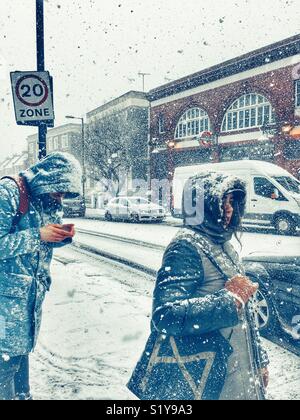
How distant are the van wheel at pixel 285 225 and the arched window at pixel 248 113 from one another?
7991mm

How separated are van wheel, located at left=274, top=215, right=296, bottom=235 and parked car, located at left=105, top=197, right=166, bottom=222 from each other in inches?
228

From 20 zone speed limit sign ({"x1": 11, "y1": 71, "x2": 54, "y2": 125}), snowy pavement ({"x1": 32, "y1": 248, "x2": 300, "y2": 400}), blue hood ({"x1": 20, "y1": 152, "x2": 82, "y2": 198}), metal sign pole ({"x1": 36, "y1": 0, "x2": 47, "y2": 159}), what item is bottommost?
snowy pavement ({"x1": 32, "y1": 248, "x2": 300, "y2": 400})

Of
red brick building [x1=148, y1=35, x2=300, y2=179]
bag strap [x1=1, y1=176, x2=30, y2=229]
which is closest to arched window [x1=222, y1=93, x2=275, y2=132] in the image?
red brick building [x1=148, y1=35, x2=300, y2=179]

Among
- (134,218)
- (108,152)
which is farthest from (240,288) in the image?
(108,152)

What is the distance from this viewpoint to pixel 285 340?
393 cm

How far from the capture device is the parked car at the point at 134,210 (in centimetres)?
1702

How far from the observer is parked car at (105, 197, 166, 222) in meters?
17.0

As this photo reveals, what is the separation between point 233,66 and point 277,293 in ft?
57.9

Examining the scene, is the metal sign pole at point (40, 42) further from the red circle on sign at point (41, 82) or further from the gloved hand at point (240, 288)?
the gloved hand at point (240, 288)

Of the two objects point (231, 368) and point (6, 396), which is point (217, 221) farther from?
point (6, 396)

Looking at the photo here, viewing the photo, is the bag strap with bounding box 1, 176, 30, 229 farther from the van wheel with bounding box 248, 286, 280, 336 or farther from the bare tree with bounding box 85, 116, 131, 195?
the bare tree with bounding box 85, 116, 131, 195

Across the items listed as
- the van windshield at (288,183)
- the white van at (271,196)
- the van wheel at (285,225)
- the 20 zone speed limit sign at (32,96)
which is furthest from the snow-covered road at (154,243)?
the 20 zone speed limit sign at (32,96)

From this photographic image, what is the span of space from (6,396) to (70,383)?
3.10 ft
